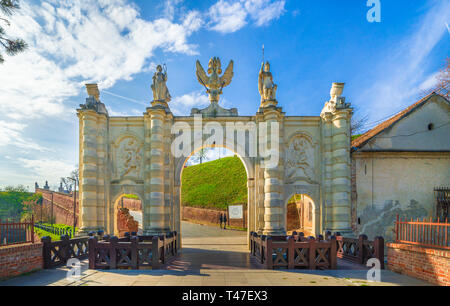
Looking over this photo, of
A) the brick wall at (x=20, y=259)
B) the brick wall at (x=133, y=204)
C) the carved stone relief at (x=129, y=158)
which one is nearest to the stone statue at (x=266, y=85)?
the carved stone relief at (x=129, y=158)

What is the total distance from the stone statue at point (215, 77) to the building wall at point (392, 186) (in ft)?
26.8

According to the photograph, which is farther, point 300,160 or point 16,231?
point 300,160

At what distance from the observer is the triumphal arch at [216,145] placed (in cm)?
1319

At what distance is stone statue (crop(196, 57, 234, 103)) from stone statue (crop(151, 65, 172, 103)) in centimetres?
203

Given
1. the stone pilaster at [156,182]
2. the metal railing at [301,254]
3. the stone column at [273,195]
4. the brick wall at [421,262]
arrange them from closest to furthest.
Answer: the brick wall at [421,262] < the metal railing at [301,254] < the stone column at [273,195] < the stone pilaster at [156,182]

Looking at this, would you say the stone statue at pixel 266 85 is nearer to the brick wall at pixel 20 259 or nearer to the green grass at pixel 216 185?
the brick wall at pixel 20 259

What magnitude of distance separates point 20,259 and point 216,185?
29572mm

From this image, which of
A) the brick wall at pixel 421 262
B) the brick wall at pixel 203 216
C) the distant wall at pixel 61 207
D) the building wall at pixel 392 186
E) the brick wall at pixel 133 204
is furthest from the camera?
the distant wall at pixel 61 207

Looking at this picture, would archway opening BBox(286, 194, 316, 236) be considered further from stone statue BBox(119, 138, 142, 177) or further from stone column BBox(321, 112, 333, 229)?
stone statue BBox(119, 138, 142, 177)

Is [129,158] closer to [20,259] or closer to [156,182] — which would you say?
[156,182]

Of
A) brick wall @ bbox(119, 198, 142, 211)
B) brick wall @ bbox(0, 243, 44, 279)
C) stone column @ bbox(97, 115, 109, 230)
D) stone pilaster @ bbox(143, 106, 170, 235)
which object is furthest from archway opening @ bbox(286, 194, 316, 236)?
brick wall @ bbox(119, 198, 142, 211)

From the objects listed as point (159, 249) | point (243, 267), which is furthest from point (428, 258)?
point (159, 249)

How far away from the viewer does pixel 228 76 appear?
14859mm

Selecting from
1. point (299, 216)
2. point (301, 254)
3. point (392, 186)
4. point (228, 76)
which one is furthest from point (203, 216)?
point (301, 254)
